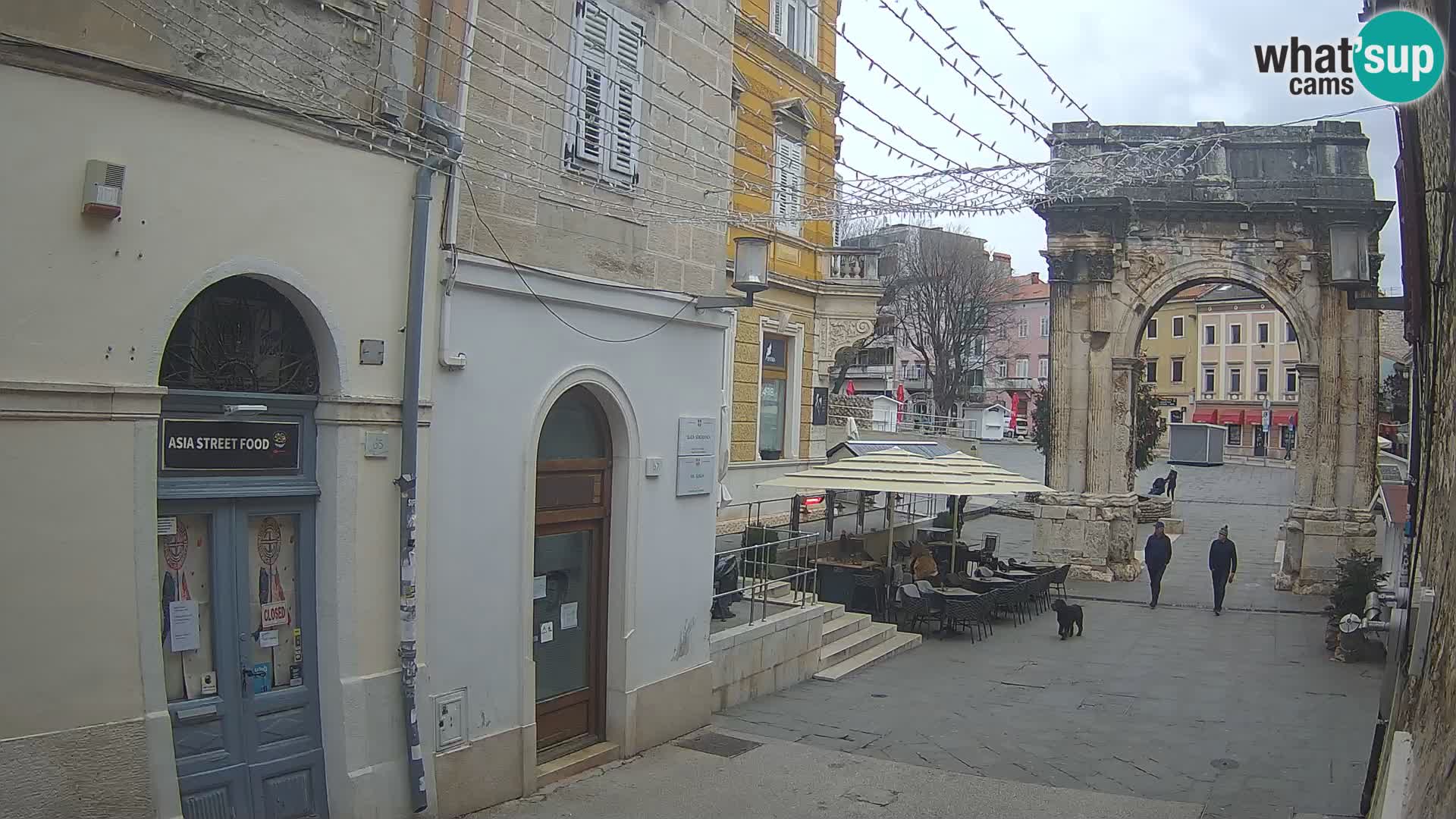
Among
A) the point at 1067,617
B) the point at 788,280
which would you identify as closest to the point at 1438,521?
the point at 1067,617

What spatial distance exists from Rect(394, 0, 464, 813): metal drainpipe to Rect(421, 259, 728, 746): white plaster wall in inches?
8.7

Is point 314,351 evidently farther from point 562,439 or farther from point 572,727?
point 572,727

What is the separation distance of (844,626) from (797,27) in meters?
12.4

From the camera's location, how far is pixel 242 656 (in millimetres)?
6426

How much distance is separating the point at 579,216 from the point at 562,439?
1824 mm

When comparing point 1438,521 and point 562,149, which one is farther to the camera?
point 562,149

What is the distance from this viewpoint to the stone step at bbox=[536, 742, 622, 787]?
8.40 meters

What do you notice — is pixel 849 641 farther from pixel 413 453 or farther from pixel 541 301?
pixel 413 453

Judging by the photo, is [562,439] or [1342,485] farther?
[1342,485]

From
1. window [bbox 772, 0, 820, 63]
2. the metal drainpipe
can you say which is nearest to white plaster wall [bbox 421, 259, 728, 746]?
the metal drainpipe

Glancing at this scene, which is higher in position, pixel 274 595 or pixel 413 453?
pixel 413 453

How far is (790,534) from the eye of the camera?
1720 cm

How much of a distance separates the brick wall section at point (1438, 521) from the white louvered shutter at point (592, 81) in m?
5.59

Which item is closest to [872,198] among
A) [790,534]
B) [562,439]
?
[562,439]
